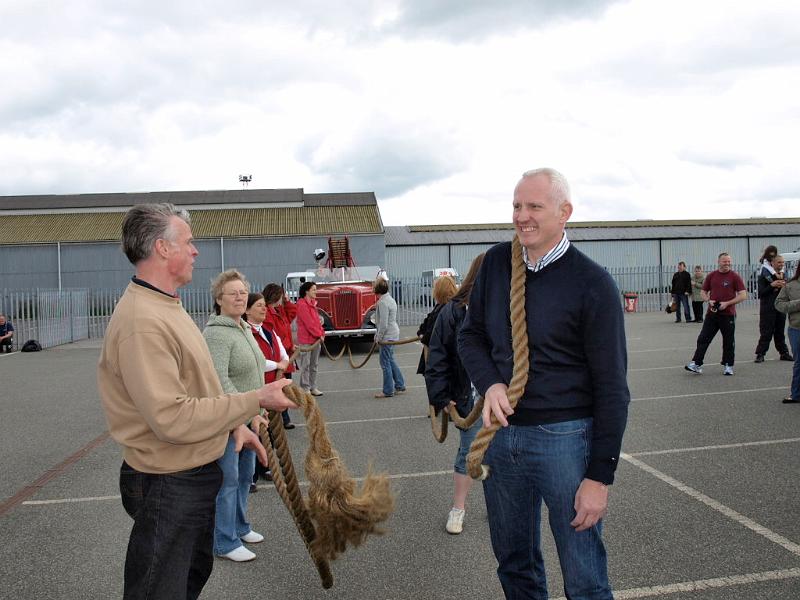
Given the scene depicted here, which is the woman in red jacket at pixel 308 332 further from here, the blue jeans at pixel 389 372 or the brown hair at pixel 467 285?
the brown hair at pixel 467 285

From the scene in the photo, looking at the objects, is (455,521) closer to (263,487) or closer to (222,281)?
(263,487)

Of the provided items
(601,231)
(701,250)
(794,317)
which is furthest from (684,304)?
(701,250)

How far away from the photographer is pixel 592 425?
2418 millimetres

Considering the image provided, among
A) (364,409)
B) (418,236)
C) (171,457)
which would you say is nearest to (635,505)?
(171,457)

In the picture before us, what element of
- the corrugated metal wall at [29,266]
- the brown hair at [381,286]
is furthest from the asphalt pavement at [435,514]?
the corrugated metal wall at [29,266]

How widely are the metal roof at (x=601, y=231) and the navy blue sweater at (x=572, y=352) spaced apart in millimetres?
39584

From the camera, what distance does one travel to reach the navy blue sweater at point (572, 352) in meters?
2.31

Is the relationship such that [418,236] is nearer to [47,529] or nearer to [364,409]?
[364,409]

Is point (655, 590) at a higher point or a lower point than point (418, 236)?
lower

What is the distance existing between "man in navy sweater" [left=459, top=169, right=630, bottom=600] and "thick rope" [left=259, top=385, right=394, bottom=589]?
530mm

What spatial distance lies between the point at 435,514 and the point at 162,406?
3.06 metres

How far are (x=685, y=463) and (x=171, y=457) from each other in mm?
4848

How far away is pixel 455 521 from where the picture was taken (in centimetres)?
441

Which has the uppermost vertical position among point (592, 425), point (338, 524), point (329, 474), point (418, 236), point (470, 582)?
point (418, 236)
